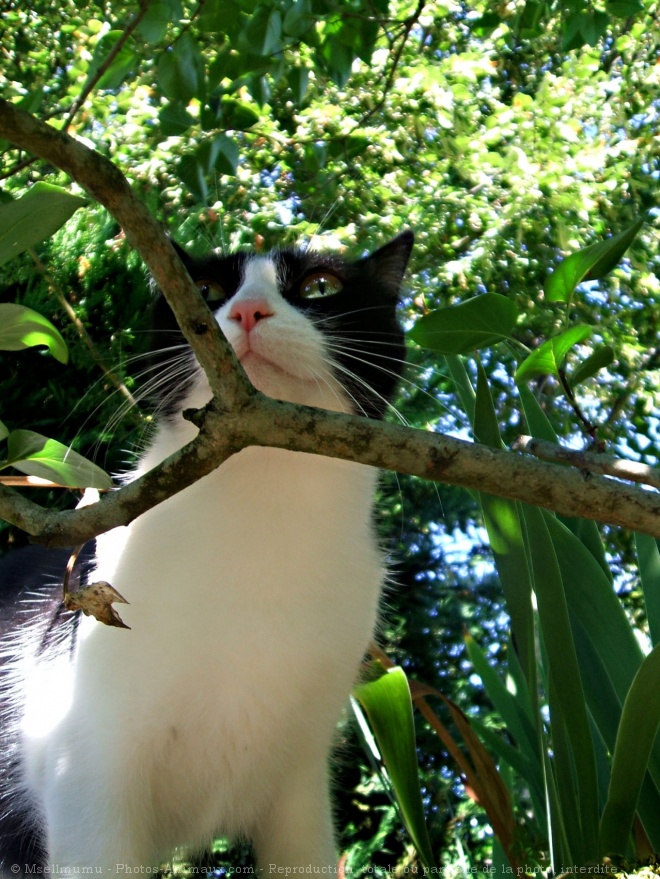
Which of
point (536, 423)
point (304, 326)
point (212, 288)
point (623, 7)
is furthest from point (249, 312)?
point (623, 7)

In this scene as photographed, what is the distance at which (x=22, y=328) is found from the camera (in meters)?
0.60

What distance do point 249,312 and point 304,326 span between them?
0.28 ft

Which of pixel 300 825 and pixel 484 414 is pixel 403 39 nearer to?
pixel 484 414

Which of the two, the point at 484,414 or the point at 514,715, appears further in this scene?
the point at 514,715

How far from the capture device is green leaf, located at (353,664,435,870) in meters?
1.03

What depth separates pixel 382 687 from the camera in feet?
3.51

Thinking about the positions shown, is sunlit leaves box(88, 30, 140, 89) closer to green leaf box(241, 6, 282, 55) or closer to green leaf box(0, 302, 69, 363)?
green leaf box(241, 6, 282, 55)

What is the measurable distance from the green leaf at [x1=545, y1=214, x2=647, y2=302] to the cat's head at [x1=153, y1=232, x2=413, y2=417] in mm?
469

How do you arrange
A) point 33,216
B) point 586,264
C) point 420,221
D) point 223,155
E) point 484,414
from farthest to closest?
point 420,221
point 223,155
point 484,414
point 586,264
point 33,216

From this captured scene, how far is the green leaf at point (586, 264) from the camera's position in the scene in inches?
25.6

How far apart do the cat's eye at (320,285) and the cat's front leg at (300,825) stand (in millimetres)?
700

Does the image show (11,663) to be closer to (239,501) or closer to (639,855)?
(239,501)

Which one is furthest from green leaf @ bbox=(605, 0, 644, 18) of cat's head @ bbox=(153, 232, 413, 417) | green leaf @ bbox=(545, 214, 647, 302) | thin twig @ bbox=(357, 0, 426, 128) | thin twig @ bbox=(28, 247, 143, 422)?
thin twig @ bbox=(28, 247, 143, 422)

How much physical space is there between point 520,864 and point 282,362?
66 cm
